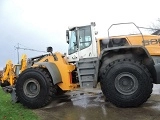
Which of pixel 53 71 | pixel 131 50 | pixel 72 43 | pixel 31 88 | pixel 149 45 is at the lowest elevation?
pixel 31 88

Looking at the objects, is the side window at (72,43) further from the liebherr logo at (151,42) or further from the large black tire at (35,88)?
the liebherr logo at (151,42)

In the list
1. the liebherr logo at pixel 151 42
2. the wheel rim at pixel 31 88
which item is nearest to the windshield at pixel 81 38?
the wheel rim at pixel 31 88

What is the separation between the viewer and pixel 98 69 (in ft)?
33.0

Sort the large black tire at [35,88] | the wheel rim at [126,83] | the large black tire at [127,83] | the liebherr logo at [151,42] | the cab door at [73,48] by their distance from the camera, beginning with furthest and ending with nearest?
the cab door at [73,48] → the large black tire at [35,88] → the liebherr logo at [151,42] → the wheel rim at [126,83] → the large black tire at [127,83]

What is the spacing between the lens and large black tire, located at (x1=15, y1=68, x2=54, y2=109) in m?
10.5

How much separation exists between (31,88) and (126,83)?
11.0 feet

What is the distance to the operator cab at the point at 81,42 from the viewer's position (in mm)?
10758

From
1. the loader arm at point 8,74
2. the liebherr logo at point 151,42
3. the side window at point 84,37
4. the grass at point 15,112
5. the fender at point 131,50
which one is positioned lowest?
the grass at point 15,112

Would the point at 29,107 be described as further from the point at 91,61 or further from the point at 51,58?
the point at 91,61

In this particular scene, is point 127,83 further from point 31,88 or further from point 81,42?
point 31,88

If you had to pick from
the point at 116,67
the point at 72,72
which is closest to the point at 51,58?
the point at 72,72

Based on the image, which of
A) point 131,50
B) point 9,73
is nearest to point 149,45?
point 131,50

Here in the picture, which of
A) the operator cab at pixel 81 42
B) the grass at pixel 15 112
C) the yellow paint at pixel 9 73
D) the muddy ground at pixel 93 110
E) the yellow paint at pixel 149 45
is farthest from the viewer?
the yellow paint at pixel 9 73

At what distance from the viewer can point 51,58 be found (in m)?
11.3
